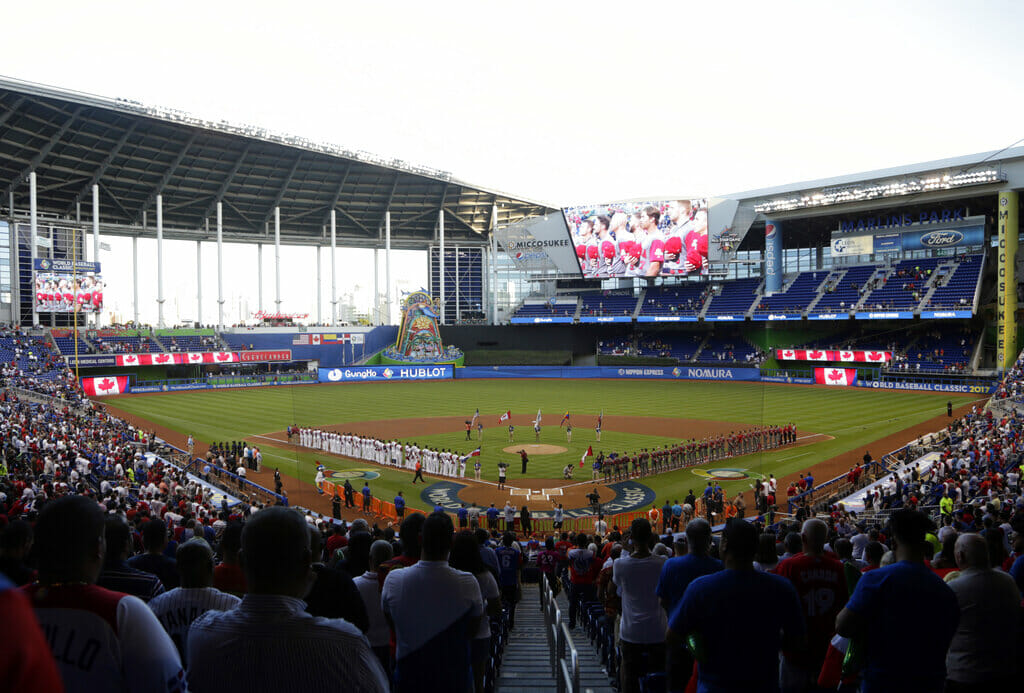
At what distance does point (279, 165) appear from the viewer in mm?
78000

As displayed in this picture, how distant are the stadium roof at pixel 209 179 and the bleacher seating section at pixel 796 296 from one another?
34234 millimetres

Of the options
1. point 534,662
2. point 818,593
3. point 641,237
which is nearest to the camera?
point 818,593

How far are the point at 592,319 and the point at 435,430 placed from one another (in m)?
46.0

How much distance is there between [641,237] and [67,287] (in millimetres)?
56946

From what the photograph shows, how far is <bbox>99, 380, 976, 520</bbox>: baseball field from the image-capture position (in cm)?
2842

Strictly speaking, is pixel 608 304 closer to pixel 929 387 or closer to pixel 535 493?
pixel 929 387

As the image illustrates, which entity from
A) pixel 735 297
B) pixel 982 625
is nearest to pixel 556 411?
pixel 735 297

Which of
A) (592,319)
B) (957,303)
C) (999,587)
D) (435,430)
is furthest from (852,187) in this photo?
(999,587)

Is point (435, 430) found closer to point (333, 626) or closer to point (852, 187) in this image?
point (333, 626)

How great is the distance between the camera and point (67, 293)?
5975 cm

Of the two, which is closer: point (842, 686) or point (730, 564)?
point (730, 564)

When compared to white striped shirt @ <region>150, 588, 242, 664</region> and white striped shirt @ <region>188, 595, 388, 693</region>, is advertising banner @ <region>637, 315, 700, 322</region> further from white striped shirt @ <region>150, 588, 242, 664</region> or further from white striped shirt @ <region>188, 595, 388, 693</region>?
white striped shirt @ <region>188, 595, 388, 693</region>

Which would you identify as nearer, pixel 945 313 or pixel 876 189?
pixel 945 313

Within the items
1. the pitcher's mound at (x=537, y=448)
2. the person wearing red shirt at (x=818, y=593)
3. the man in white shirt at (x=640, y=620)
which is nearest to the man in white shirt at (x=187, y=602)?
the man in white shirt at (x=640, y=620)
